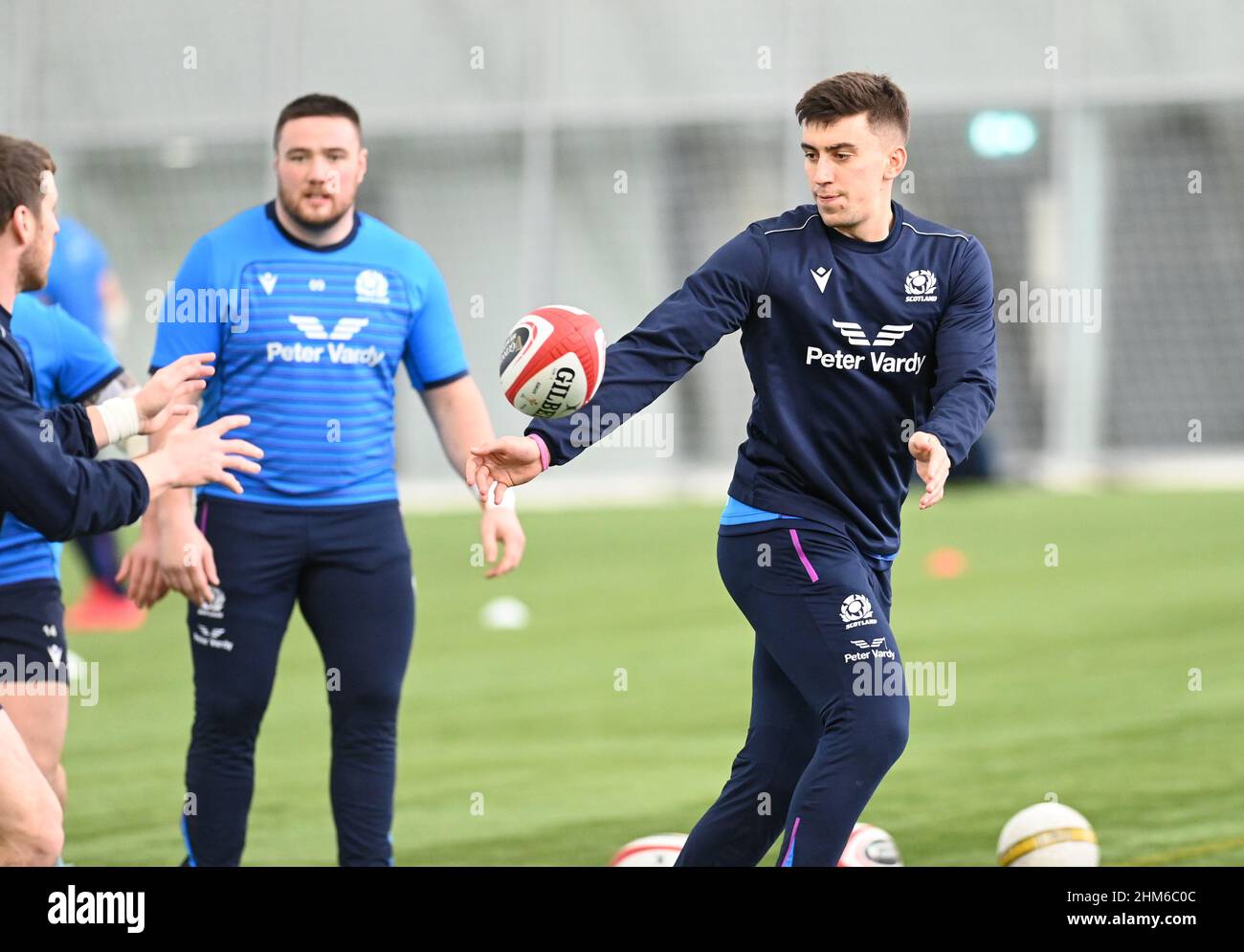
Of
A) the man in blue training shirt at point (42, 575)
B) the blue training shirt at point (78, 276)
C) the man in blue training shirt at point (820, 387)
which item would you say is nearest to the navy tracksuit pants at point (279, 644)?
the man in blue training shirt at point (42, 575)

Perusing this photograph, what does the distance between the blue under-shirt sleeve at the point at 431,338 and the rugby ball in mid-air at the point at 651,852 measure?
62.4 inches

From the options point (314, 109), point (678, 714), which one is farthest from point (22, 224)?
point (678, 714)

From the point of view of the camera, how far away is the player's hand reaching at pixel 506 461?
4.48 m

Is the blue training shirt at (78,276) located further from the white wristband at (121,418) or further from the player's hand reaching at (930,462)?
the player's hand reaching at (930,462)

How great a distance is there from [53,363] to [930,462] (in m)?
2.72

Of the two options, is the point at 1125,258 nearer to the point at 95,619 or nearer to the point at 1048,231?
the point at 1048,231

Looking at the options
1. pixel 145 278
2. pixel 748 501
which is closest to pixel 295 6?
pixel 145 278

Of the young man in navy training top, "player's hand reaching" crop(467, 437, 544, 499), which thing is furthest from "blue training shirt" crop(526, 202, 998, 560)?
the young man in navy training top

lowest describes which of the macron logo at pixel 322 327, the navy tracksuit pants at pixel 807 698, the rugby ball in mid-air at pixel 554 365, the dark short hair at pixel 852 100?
the navy tracksuit pants at pixel 807 698

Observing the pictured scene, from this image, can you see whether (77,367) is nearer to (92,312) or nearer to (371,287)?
(371,287)

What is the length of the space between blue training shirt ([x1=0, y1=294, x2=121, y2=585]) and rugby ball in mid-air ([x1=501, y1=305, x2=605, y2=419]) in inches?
63.6

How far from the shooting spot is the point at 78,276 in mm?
10195

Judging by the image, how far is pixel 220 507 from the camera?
5.70m
